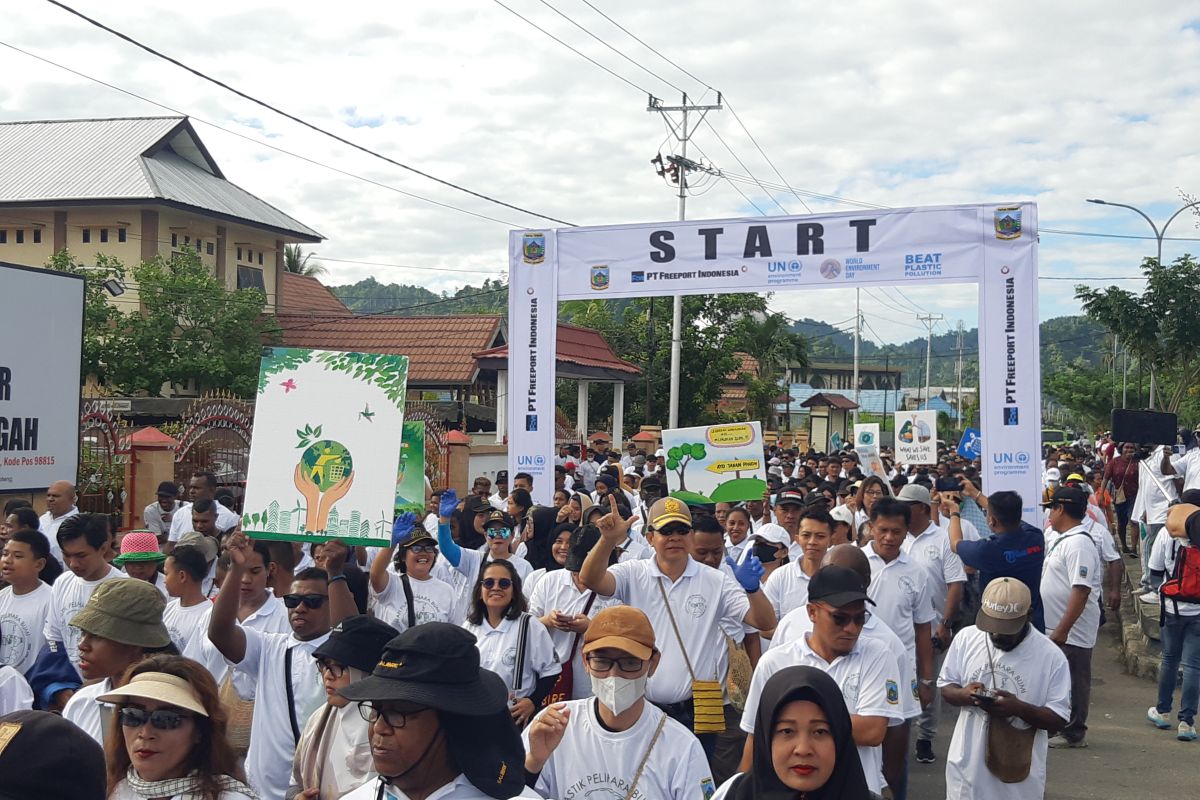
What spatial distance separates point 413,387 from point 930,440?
54.1 feet

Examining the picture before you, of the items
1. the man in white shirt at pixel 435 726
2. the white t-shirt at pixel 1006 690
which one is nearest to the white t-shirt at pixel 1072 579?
the white t-shirt at pixel 1006 690

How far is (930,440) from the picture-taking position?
1820 centimetres

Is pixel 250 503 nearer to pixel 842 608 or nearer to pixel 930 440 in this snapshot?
pixel 842 608

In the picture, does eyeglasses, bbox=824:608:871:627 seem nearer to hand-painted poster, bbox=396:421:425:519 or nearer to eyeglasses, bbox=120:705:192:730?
eyeglasses, bbox=120:705:192:730

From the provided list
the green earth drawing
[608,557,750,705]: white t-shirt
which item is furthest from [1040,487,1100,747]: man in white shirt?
the green earth drawing

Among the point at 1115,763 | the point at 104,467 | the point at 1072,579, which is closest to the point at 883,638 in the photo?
the point at 1072,579

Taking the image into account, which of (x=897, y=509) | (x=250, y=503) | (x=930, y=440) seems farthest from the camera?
(x=930, y=440)

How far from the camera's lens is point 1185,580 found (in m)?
7.98

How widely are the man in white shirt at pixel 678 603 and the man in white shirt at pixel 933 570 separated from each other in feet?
8.54

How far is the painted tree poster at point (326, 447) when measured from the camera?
18.1 ft

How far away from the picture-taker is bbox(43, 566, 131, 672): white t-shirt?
230 inches

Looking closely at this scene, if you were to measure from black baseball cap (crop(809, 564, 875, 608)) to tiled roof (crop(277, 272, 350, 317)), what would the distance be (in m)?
42.6

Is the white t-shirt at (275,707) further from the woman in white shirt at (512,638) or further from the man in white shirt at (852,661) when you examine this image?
the man in white shirt at (852,661)

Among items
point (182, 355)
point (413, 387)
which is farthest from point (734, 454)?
point (182, 355)
